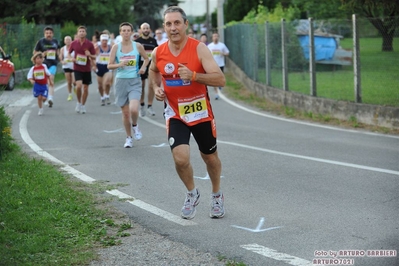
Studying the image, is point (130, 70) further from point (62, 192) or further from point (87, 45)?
point (87, 45)

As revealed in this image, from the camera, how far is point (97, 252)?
663 cm

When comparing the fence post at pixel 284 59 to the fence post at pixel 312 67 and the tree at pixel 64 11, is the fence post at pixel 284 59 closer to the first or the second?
the fence post at pixel 312 67

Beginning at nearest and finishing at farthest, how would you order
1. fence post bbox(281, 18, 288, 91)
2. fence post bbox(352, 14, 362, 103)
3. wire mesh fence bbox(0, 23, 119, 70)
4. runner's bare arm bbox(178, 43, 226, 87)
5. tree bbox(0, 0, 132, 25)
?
1. runner's bare arm bbox(178, 43, 226, 87)
2. fence post bbox(352, 14, 362, 103)
3. fence post bbox(281, 18, 288, 91)
4. wire mesh fence bbox(0, 23, 119, 70)
5. tree bbox(0, 0, 132, 25)

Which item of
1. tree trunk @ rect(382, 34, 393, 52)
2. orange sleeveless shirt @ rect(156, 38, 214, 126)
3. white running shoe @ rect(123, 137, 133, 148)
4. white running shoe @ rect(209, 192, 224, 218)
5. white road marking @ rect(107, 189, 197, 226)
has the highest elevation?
orange sleeveless shirt @ rect(156, 38, 214, 126)

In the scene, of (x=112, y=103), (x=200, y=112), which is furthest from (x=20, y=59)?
(x=200, y=112)

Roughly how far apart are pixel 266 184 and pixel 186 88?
235 centimetres

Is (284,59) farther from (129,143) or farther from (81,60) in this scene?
(129,143)

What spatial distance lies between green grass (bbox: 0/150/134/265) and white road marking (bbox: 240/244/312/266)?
1183 mm

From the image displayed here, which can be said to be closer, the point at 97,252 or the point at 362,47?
the point at 97,252

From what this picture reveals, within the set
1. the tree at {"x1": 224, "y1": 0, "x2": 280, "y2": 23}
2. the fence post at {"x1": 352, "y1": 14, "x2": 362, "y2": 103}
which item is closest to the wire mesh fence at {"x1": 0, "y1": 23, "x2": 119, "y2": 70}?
the fence post at {"x1": 352, "y1": 14, "x2": 362, "y2": 103}

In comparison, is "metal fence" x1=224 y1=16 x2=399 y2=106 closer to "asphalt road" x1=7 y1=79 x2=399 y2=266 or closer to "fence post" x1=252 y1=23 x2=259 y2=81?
"fence post" x1=252 y1=23 x2=259 y2=81

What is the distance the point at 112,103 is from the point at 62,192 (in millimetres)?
13585

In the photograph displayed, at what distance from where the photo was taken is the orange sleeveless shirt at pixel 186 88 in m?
7.79

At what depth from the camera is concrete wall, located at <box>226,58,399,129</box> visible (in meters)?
15.0
